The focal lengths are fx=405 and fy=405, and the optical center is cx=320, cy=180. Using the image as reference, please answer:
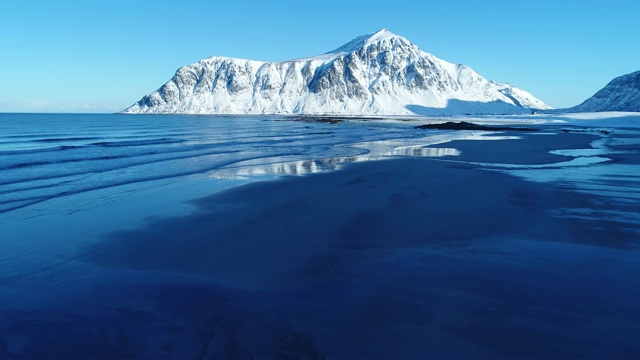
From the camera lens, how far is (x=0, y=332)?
634cm

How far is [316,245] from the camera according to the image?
34.2 feet

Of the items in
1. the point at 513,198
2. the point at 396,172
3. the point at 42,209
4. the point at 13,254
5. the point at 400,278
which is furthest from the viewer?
the point at 396,172

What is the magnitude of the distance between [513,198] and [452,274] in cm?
909

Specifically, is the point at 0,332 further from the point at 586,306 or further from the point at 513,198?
the point at 513,198

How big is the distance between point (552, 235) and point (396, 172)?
1234 centimetres

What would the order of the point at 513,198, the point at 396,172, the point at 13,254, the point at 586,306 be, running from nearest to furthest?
the point at 586,306 < the point at 13,254 < the point at 513,198 < the point at 396,172

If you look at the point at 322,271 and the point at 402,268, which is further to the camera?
the point at 402,268

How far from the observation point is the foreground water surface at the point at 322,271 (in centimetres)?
606

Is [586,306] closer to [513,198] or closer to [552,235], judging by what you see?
[552,235]

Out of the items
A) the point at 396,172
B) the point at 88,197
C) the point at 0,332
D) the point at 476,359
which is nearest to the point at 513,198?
the point at 396,172

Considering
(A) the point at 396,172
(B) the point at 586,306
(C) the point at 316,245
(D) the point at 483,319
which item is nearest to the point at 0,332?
(C) the point at 316,245

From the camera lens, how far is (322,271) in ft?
28.6

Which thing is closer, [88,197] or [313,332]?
[313,332]

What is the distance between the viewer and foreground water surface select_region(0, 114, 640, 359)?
6062 millimetres
